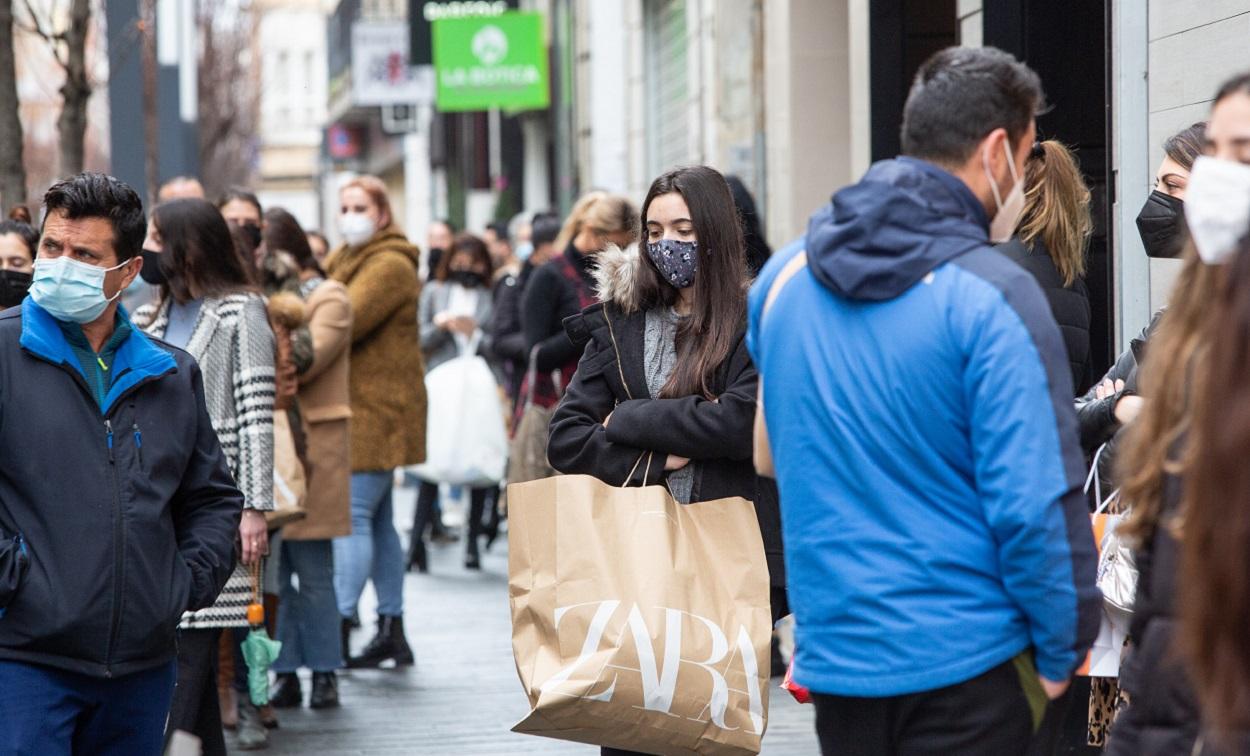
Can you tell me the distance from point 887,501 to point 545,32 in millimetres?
24494

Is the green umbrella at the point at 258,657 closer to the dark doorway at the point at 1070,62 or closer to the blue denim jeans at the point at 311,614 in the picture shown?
the blue denim jeans at the point at 311,614

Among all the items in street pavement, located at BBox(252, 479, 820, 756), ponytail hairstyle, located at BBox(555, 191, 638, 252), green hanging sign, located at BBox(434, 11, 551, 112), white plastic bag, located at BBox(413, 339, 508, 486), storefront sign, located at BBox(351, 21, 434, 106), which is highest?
storefront sign, located at BBox(351, 21, 434, 106)

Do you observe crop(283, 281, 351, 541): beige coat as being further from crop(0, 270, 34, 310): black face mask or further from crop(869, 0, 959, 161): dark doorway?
crop(869, 0, 959, 161): dark doorway

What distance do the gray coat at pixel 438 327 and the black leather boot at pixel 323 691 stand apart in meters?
5.27

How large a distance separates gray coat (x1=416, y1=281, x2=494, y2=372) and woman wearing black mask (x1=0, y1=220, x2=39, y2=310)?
21.2 ft

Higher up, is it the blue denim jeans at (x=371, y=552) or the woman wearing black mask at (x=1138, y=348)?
the woman wearing black mask at (x=1138, y=348)

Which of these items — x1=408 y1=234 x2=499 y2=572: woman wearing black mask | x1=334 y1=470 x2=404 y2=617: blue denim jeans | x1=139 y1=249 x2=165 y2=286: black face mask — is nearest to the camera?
x1=139 y1=249 x2=165 y2=286: black face mask

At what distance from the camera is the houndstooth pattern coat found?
239 inches

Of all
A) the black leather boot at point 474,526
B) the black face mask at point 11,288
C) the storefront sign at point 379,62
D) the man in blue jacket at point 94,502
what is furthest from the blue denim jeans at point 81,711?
the storefront sign at point 379,62

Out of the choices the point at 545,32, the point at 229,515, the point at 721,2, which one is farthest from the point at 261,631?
the point at 545,32

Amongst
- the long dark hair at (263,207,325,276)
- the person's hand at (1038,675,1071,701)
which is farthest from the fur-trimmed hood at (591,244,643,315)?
the long dark hair at (263,207,325,276)

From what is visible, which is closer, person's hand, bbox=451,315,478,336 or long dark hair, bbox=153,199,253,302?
long dark hair, bbox=153,199,253,302

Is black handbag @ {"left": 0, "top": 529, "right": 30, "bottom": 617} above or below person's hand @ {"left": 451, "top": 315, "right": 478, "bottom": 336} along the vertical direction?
below

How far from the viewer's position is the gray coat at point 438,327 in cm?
1295
